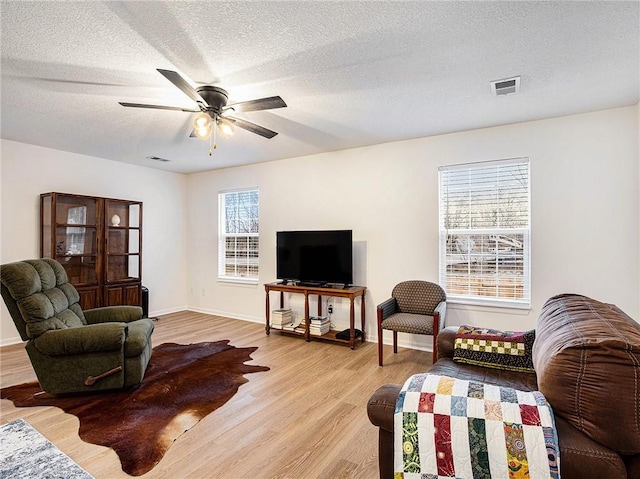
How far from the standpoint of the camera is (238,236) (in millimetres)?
5914

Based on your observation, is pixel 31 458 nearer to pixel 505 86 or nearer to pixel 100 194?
pixel 100 194

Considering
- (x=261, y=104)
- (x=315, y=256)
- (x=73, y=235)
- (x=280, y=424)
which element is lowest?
(x=280, y=424)

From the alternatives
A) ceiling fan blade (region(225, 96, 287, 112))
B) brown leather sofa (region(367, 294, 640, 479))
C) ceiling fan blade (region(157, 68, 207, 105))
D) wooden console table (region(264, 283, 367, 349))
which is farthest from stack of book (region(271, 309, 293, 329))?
brown leather sofa (region(367, 294, 640, 479))

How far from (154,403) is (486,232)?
3.65 meters

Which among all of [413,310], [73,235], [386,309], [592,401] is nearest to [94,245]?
[73,235]

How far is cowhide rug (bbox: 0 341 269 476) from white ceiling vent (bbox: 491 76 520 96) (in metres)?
3.30

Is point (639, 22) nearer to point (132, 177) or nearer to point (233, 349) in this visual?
point (233, 349)

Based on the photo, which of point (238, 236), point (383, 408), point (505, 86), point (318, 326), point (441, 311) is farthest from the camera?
point (238, 236)

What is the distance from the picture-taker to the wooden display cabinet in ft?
14.9

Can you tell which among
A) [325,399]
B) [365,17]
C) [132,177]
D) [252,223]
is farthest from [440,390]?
[132,177]

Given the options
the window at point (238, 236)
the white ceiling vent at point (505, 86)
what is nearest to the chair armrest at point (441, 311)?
the white ceiling vent at point (505, 86)

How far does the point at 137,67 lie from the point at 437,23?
79.1 inches

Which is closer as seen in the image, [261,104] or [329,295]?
[261,104]

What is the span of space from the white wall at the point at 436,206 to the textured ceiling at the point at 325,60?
297 millimetres
